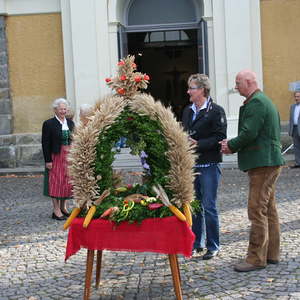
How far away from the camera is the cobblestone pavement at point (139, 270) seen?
4.98 metres

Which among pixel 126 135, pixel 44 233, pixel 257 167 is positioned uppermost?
pixel 126 135

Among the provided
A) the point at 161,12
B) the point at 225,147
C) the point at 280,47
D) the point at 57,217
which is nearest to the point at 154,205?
the point at 225,147

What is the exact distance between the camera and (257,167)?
17.8ft

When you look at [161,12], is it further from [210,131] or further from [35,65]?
[210,131]

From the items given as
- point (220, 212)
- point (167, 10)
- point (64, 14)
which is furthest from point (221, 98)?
point (220, 212)

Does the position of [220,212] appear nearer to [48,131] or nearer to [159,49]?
[48,131]

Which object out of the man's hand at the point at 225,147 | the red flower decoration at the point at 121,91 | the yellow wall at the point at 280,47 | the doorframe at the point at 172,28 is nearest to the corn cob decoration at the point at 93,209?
the red flower decoration at the point at 121,91

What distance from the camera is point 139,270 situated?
5.67m

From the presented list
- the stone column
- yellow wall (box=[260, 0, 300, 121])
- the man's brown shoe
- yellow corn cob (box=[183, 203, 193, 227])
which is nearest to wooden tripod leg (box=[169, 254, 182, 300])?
yellow corn cob (box=[183, 203, 193, 227])

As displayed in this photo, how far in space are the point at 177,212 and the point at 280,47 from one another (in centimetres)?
1120

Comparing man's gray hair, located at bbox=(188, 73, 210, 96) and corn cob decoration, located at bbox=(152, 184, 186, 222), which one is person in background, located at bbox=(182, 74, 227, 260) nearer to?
man's gray hair, located at bbox=(188, 73, 210, 96)

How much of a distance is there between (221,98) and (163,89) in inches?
373

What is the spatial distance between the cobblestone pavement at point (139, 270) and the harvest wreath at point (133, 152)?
81cm

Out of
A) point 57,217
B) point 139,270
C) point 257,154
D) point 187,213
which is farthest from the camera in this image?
point 57,217
